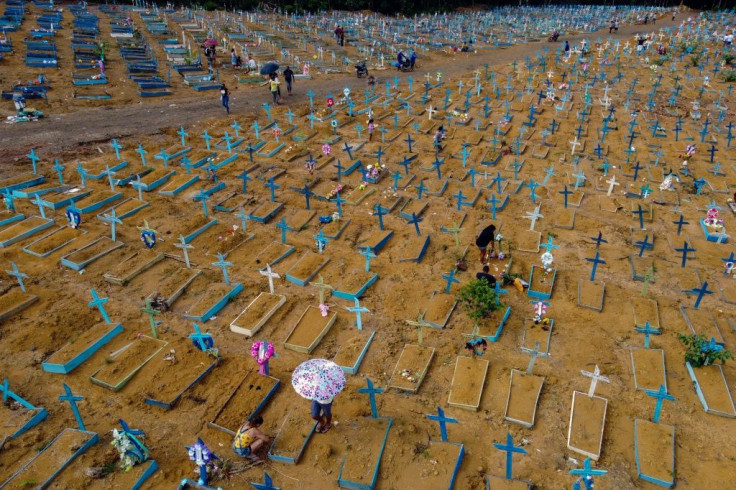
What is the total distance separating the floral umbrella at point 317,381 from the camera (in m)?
7.21

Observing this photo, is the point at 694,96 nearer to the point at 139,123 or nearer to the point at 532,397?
the point at 532,397

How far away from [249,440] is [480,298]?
5590mm

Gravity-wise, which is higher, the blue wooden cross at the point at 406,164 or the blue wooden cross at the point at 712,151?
the blue wooden cross at the point at 712,151

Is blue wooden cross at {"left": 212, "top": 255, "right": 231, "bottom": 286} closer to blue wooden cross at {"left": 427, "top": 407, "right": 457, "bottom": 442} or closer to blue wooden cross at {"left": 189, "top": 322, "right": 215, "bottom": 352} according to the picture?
blue wooden cross at {"left": 189, "top": 322, "right": 215, "bottom": 352}

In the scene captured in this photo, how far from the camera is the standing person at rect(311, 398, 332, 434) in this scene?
8.04 meters

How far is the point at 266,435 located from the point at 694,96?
3094cm

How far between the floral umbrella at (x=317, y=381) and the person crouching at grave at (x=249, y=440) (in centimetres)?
112

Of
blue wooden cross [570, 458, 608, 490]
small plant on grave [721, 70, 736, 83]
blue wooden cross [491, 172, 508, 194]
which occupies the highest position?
small plant on grave [721, 70, 736, 83]

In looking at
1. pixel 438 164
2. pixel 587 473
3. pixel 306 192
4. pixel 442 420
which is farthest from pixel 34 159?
pixel 587 473

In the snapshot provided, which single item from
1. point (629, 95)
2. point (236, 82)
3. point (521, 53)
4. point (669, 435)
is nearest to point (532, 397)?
point (669, 435)

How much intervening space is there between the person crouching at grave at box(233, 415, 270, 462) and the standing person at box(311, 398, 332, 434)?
2.93 ft

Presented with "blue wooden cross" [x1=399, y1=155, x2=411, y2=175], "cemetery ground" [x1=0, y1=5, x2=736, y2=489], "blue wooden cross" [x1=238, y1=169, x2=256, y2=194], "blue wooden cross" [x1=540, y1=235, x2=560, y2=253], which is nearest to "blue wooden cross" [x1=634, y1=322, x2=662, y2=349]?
"cemetery ground" [x1=0, y1=5, x2=736, y2=489]

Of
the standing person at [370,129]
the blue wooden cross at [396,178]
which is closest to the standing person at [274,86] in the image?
the standing person at [370,129]

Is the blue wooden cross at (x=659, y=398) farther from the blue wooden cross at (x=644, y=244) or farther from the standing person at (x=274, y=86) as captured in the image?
the standing person at (x=274, y=86)
